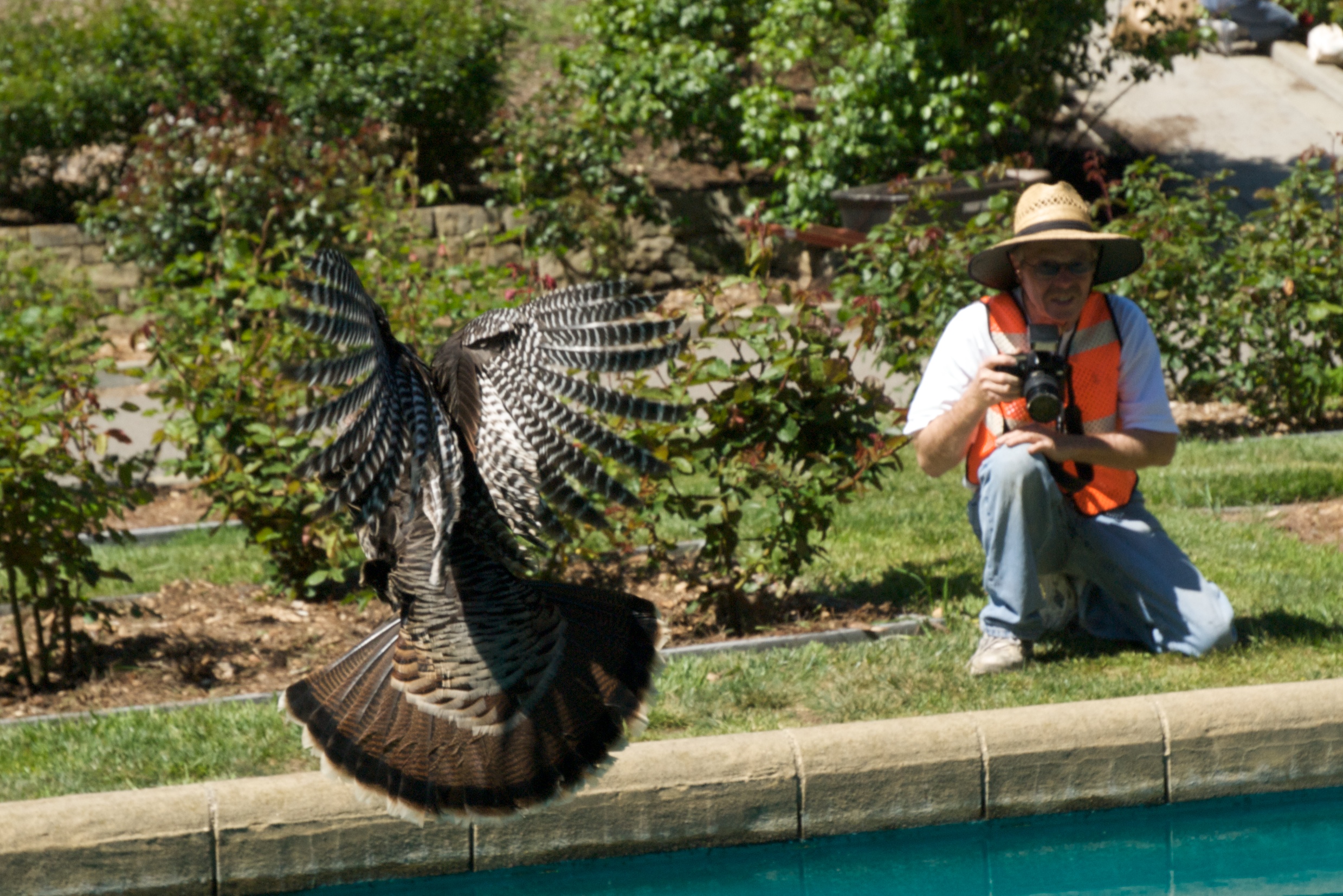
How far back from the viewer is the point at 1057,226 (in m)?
3.89

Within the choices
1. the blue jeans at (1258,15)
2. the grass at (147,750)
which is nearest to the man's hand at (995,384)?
the grass at (147,750)

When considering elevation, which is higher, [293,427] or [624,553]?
[293,427]

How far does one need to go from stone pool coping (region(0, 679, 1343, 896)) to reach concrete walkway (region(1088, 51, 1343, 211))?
33.2ft

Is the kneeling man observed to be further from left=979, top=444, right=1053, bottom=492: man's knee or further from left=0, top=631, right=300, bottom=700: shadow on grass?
left=0, top=631, right=300, bottom=700: shadow on grass

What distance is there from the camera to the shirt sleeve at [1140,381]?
13.0 ft

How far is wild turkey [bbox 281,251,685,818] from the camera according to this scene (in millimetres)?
2834

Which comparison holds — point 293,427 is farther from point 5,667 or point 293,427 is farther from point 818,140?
point 818,140

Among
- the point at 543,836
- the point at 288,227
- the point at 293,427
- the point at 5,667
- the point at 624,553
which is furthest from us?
the point at 288,227

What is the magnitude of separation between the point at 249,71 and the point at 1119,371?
10.0 metres

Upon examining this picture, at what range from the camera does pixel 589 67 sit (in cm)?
1202

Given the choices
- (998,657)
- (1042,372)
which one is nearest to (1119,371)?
(1042,372)

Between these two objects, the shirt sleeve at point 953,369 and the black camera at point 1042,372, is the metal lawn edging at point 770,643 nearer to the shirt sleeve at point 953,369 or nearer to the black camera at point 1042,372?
the shirt sleeve at point 953,369

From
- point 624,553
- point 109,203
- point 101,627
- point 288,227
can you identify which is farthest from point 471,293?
point 109,203

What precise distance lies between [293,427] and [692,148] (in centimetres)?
1016
